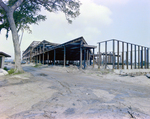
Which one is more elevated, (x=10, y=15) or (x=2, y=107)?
(x=10, y=15)

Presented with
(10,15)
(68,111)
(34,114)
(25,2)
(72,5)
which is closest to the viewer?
(34,114)

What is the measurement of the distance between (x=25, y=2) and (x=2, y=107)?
49.4 feet

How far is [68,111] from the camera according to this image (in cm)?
338

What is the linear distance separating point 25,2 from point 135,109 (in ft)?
55.9

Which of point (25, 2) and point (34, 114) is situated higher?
point (25, 2)

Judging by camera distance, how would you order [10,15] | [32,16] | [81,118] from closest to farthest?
[81,118]
[10,15]
[32,16]

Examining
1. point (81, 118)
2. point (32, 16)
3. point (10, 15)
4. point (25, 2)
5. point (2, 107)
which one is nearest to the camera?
point (81, 118)

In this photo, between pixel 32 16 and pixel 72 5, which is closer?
pixel 72 5

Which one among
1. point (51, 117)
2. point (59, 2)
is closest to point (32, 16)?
point (59, 2)

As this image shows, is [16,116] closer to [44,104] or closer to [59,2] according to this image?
[44,104]

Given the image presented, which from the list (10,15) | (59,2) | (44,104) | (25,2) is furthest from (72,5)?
(44,104)

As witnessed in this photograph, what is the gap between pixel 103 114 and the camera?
125 inches

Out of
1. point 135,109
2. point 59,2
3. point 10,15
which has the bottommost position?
point 135,109

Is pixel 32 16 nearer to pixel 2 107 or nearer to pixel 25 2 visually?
pixel 25 2
